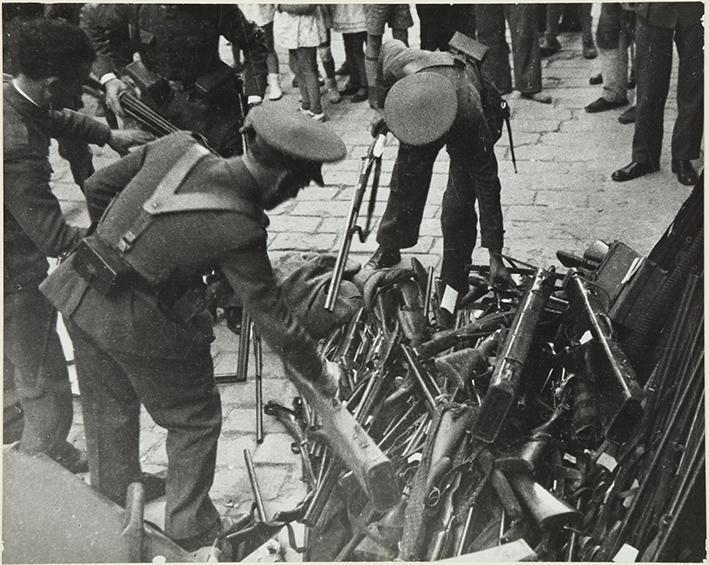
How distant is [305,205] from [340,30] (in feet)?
7.73

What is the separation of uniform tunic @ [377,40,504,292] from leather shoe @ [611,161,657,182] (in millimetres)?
2093

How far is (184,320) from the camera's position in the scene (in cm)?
385

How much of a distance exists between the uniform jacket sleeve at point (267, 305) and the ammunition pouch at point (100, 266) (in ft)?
1.62

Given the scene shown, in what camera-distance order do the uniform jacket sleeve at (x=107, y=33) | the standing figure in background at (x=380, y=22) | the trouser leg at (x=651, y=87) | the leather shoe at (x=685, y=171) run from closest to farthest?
the uniform jacket sleeve at (x=107, y=33) → the trouser leg at (x=651, y=87) → the leather shoe at (x=685, y=171) → the standing figure in background at (x=380, y=22)

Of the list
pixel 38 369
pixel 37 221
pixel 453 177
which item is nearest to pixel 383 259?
pixel 453 177

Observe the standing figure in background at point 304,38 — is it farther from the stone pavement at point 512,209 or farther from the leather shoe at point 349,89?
the leather shoe at point 349,89

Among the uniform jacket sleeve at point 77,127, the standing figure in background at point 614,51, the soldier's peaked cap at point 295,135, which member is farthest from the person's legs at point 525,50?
the soldier's peaked cap at point 295,135

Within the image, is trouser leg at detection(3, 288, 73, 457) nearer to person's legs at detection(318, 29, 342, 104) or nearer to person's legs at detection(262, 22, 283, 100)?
person's legs at detection(262, 22, 283, 100)

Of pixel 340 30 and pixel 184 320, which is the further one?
pixel 340 30

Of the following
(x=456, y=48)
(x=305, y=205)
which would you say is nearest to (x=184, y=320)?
(x=456, y=48)

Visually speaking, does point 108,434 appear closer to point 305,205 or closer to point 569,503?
point 569,503

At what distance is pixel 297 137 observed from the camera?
3.40 metres

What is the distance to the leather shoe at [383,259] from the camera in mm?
6131

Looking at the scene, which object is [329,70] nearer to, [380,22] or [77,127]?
Result: [380,22]
